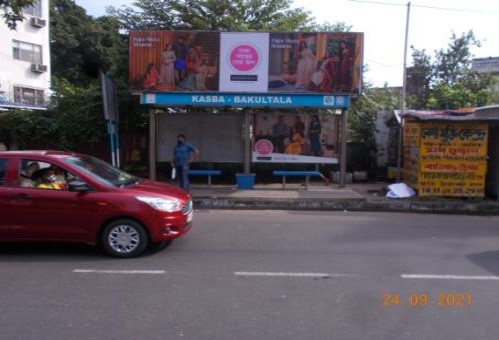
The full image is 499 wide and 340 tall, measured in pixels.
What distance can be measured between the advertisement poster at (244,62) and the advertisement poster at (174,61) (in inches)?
10.3

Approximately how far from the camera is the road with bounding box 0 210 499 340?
14.5ft

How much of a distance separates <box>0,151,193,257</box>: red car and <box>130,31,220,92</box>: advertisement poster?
7.11 m

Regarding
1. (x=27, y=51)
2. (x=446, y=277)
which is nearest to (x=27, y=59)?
(x=27, y=51)

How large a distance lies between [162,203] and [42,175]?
178cm

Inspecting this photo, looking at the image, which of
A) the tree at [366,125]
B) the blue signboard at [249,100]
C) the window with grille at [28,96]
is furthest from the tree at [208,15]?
the window with grille at [28,96]

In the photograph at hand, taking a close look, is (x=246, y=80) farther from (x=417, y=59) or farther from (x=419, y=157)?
(x=417, y=59)

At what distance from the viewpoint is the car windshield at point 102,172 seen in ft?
23.6

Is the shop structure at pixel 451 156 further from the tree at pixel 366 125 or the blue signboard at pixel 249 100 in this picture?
the tree at pixel 366 125

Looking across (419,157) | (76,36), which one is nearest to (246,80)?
(419,157)

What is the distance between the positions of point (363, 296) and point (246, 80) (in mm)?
9266

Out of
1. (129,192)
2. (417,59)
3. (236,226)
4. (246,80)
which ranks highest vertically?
(417,59)

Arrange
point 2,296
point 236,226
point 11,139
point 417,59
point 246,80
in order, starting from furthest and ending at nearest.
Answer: point 417,59 < point 11,139 < point 246,80 < point 236,226 < point 2,296

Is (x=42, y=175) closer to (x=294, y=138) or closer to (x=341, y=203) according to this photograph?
(x=341, y=203)

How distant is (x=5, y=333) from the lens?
14.1 ft
